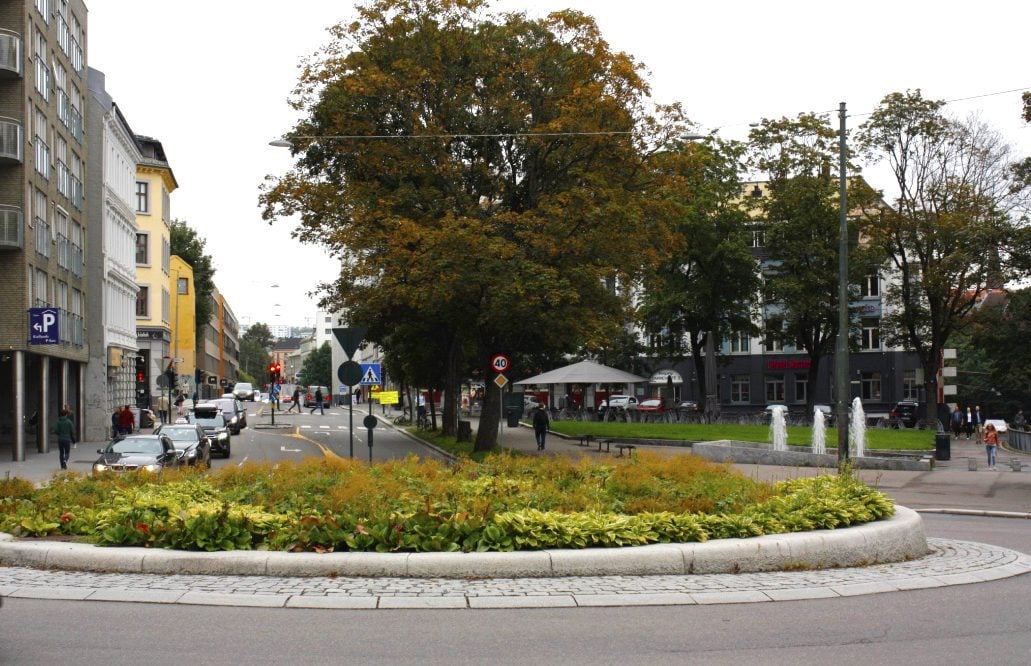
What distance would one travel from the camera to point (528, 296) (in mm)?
30359

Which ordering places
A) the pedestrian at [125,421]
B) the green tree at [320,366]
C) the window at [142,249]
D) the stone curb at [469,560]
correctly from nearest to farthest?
the stone curb at [469,560] → the pedestrian at [125,421] → the window at [142,249] → the green tree at [320,366]

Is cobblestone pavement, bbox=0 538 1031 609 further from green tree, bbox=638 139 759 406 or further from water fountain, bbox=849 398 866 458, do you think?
green tree, bbox=638 139 759 406

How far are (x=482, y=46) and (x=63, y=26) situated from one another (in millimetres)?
20463

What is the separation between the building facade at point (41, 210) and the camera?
35312 mm

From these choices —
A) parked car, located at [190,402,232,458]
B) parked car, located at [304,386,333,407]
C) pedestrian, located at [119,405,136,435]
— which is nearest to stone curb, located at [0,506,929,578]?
parked car, located at [190,402,232,458]

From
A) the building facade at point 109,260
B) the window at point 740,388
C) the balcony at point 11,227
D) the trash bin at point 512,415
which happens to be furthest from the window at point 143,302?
the window at point 740,388

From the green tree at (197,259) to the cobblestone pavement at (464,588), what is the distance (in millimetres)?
103822

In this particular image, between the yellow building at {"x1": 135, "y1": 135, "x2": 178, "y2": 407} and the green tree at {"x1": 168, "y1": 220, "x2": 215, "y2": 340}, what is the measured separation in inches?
1300

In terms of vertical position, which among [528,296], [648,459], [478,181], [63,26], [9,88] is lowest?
[648,459]

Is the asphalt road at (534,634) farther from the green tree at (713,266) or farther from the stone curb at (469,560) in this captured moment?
the green tree at (713,266)

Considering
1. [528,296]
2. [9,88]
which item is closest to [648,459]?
[528,296]

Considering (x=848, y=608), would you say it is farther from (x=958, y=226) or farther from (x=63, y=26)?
(x=958, y=226)

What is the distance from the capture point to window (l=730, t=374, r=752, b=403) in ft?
260

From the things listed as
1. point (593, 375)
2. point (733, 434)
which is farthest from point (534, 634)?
point (593, 375)
